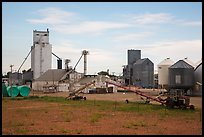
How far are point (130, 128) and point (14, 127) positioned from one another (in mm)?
5214

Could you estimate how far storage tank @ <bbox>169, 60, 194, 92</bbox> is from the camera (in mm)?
43969

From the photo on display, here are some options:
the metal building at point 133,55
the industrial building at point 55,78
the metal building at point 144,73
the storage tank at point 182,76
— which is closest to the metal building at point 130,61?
the metal building at point 133,55

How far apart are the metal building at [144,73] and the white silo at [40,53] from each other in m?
22.6

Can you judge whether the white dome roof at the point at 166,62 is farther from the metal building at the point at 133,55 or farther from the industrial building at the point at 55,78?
the metal building at the point at 133,55

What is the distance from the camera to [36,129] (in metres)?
13.7

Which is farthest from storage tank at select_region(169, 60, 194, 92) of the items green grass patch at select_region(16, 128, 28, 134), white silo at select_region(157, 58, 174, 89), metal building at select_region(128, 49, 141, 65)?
metal building at select_region(128, 49, 141, 65)

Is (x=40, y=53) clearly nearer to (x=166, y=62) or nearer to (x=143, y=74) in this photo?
(x=143, y=74)

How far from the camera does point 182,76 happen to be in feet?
144

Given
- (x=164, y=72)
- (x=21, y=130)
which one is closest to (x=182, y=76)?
(x=164, y=72)

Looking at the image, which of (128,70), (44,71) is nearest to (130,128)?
(44,71)

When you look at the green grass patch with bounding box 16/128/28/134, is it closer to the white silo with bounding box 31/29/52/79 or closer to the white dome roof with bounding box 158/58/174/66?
the white dome roof with bounding box 158/58/174/66

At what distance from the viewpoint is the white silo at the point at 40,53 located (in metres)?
77.2

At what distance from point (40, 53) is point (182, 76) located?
140ft

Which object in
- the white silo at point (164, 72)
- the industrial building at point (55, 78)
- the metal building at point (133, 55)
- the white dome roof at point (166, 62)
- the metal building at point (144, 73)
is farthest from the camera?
the metal building at point (133, 55)
